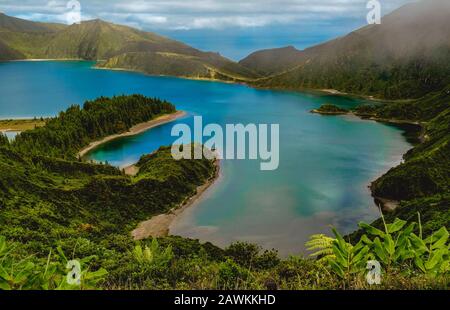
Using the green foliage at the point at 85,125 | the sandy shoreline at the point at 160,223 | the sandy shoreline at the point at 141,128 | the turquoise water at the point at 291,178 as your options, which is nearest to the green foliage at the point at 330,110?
the turquoise water at the point at 291,178

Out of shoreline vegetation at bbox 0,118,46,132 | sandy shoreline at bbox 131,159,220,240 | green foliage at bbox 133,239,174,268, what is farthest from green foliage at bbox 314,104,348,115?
green foliage at bbox 133,239,174,268

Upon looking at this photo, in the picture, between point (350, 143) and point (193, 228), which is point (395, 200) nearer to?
point (193, 228)

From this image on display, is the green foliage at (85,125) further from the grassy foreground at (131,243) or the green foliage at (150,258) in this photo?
the green foliage at (150,258)

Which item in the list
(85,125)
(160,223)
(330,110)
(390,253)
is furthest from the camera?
(330,110)

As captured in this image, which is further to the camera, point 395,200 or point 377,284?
point 395,200

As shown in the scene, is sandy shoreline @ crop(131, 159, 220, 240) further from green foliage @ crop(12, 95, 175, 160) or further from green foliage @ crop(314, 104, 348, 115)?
green foliage @ crop(314, 104, 348, 115)

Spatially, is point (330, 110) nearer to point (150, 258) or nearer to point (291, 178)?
point (291, 178)

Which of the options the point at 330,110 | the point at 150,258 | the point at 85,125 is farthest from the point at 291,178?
the point at 330,110
